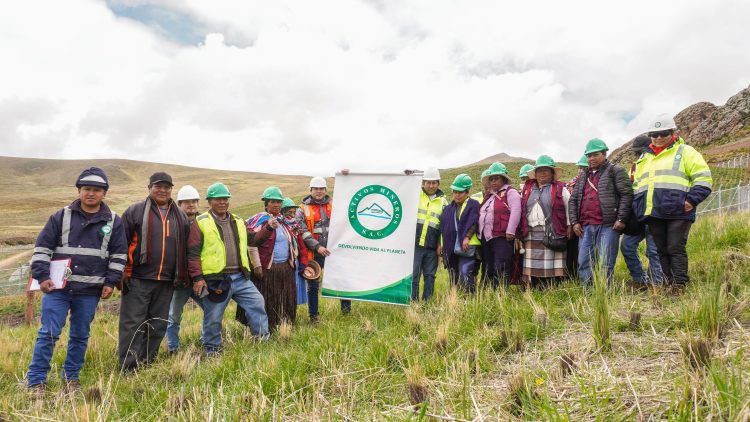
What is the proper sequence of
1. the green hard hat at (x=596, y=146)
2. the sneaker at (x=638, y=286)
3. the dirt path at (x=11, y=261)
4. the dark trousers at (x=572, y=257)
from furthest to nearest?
1. the dirt path at (x=11, y=261)
2. the dark trousers at (x=572, y=257)
3. the green hard hat at (x=596, y=146)
4. the sneaker at (x=638, y=286)

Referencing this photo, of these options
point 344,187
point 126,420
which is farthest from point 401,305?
point 126,420

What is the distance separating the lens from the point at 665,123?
17.3 ft

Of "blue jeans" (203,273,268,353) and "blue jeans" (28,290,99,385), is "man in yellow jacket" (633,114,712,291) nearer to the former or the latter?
"blue jeans" (203,273,268,353)

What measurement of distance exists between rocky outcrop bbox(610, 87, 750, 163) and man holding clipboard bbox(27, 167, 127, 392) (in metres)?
79.1

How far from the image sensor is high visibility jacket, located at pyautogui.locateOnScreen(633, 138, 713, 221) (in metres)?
4.91

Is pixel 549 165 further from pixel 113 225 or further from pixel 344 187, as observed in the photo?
pixel 113 225

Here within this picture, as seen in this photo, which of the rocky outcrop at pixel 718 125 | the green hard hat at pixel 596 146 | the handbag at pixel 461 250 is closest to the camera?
the green hard hat at pixel 596 146

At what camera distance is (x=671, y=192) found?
507 cm

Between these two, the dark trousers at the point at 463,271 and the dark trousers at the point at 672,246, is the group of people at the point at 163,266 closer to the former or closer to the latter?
the dark trousers at the point at 463,271

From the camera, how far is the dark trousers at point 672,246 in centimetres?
498

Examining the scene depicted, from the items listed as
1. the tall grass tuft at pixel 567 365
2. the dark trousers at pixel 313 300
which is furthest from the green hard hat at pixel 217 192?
the tall grass tuft at pixel 567 365

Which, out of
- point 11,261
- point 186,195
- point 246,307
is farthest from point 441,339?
point 11,261

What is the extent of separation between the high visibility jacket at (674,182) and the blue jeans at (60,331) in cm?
658

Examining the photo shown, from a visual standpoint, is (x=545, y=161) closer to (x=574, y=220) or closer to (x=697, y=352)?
(x=574, y=220)
